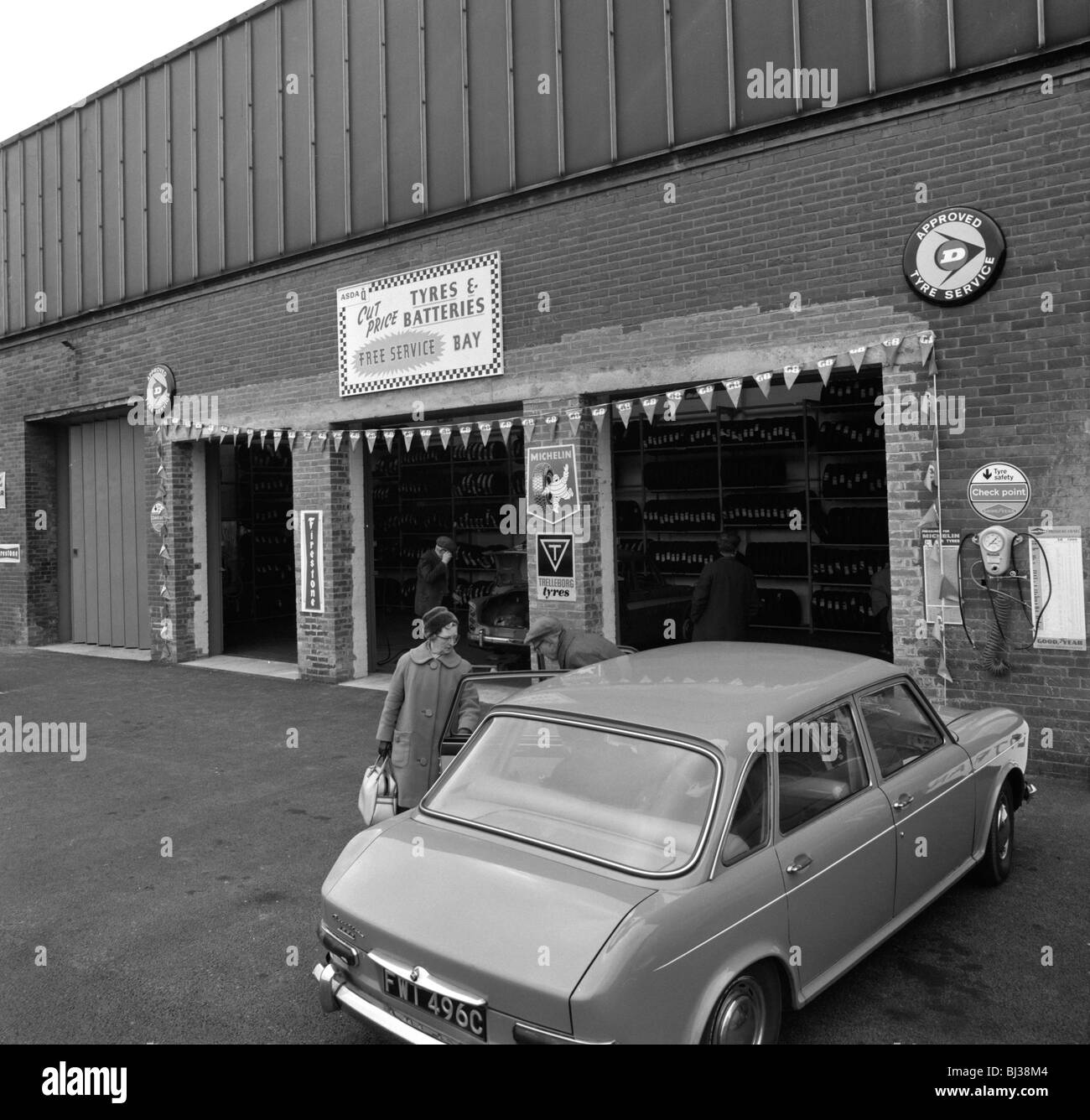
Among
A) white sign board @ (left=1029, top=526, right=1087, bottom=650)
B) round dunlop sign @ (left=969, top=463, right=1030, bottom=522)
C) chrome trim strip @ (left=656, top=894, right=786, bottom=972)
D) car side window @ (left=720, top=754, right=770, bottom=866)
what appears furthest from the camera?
round dunlop sign @ (left=969, top=463, right=1030, bottom=522)

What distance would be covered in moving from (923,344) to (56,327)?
13.7 meters

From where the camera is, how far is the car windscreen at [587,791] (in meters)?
3.48

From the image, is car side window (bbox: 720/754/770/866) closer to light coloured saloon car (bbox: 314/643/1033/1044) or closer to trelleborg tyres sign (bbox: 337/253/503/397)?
light coloured saloon car (bbox: 314/643/1033/1044)

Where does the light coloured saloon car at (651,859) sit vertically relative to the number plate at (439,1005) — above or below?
above

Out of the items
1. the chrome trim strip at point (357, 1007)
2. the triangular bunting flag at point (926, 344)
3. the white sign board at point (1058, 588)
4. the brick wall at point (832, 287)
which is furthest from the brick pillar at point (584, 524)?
the chrome trim strip at point (357, 1007)

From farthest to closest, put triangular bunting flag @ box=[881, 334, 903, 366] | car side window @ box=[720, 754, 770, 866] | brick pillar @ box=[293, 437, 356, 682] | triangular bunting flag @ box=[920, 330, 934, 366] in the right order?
brick pillar @ box=[293, 437, 356, 682] → triangular bunting flag @ box=[881, 334, 903, 366] → triangular bunting flag @ box=[920, 330, 934, 366] → car side window @ box=[720, 754, 770, 866]

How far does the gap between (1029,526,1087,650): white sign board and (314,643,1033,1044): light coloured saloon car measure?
3042 millimetres

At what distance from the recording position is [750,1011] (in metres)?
3.41

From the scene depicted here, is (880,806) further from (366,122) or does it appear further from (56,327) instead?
(56,327)

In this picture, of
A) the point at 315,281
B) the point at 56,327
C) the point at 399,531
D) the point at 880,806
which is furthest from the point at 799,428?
the point at 56,327

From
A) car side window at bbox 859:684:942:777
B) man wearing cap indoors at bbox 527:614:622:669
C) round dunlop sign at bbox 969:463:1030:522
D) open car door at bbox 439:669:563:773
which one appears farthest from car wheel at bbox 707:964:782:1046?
round dunlop sign at bbox 969:463:1030:522

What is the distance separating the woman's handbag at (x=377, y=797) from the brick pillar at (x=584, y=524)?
4.56 metres

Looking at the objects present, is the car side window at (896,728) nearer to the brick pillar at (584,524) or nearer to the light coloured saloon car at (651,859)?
the light coloured saloon car at (651,859)

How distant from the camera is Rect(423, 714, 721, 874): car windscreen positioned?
3.48 meters
